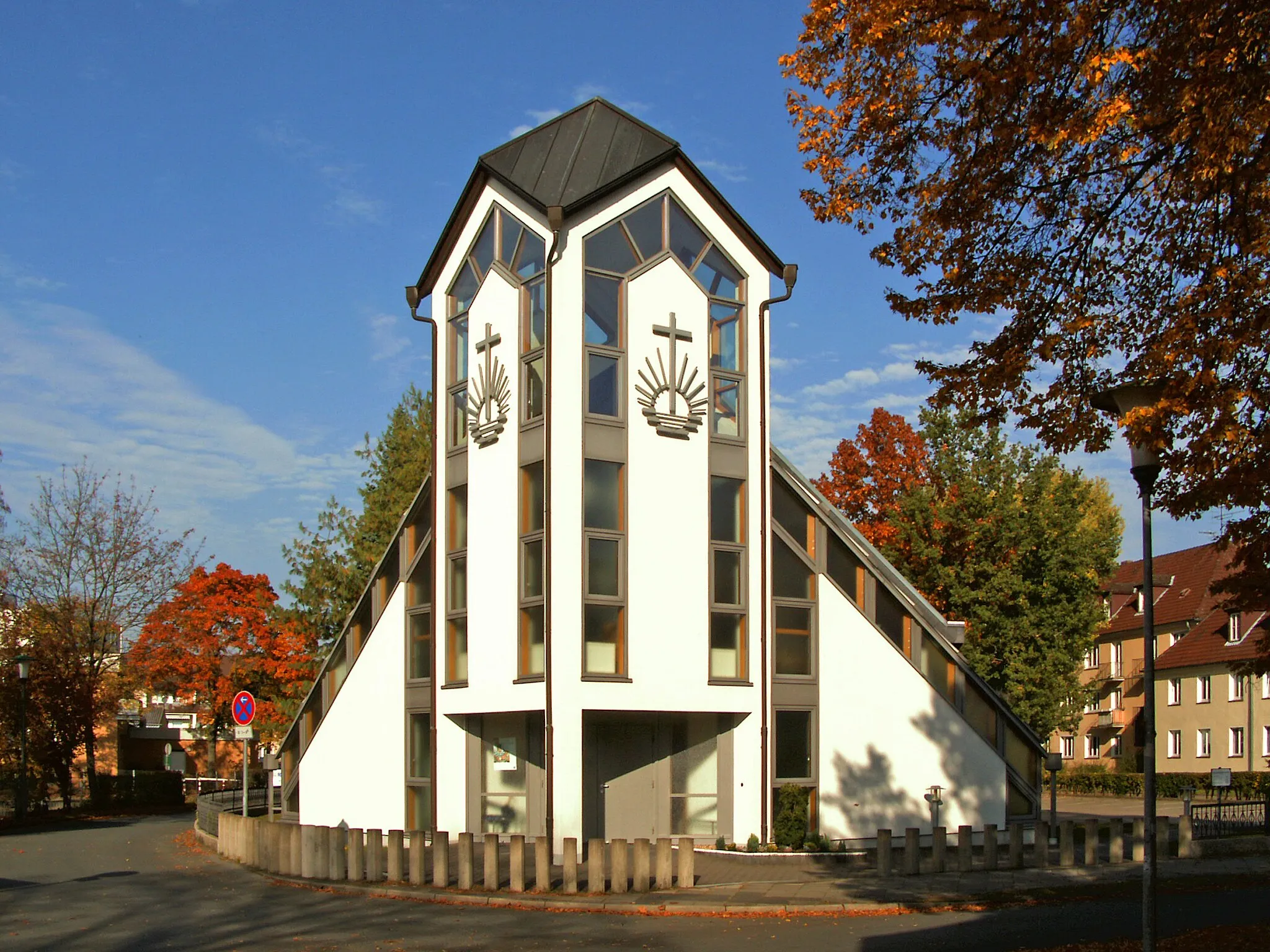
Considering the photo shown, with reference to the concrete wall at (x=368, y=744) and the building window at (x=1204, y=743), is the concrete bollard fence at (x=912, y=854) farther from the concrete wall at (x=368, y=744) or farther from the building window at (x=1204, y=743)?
the building window at (x=1204, y=743)

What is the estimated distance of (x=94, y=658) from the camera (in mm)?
46156

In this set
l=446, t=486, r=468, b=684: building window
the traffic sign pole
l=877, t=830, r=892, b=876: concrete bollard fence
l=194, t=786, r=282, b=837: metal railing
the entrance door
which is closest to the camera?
l=877, t=830, r=892, b=876: concrete bollard fence

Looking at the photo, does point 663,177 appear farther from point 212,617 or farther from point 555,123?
point 212,617

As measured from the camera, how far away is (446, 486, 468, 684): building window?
24562mm

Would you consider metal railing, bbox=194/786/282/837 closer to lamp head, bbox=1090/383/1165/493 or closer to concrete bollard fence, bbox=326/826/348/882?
concrete bollard fence, bbox=326/826/348/882

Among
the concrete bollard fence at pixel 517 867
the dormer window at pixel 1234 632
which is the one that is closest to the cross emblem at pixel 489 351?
the concrete bollard fence at pixel 517 867

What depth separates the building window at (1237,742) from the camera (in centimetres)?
5231

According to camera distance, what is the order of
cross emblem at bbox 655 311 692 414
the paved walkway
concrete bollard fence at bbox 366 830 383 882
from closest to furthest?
the paved walkway, concrete bollard fence at bbox 366 830 383 882, cross emblem at bbox 655 311 692 414

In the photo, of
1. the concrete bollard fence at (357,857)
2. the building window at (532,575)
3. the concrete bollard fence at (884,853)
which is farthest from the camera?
the building window at (532,575)

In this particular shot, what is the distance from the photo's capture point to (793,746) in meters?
24.4

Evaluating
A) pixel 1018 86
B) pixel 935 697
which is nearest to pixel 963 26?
pixel 1018 86

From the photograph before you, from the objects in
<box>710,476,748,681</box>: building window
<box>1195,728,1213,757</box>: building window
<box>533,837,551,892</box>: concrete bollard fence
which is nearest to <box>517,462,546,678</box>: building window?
<box>710,476,748,681</box>: building window

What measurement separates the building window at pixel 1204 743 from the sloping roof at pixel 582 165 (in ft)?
127

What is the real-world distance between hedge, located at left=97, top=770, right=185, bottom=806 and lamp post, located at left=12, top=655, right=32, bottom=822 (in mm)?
5984
